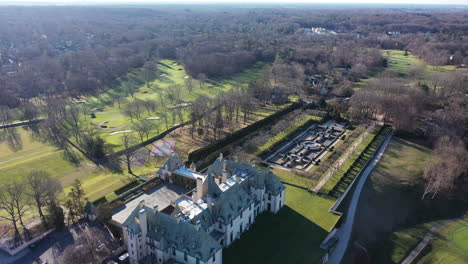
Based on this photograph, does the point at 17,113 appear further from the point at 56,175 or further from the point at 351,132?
the point at 351,132

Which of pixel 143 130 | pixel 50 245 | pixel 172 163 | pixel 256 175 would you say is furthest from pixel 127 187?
pixel 256 175

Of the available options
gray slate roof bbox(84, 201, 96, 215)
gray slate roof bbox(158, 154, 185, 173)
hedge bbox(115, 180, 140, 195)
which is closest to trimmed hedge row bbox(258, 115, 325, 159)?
gray slate roof bbox(158, 154, 185, 173)

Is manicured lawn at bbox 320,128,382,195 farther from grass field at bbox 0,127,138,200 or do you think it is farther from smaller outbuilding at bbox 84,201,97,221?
smaller outbuilding at bbox 84,201,97,221

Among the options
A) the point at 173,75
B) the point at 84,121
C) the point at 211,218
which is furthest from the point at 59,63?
the point at 211,218

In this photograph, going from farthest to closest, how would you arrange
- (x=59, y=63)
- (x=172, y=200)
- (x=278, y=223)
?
1. (x=59, y=63)
2. (x=172, y=200)
3. (x=278, y=223)

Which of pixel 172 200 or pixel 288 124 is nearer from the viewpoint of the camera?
pixel 172 200

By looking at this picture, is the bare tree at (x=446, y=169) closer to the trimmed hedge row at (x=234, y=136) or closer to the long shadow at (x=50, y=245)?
the trimmed hedge row at (x=234, y=136)

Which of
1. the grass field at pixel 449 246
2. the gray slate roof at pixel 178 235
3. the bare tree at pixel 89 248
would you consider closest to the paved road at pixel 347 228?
the grass field at pixel 449 246
